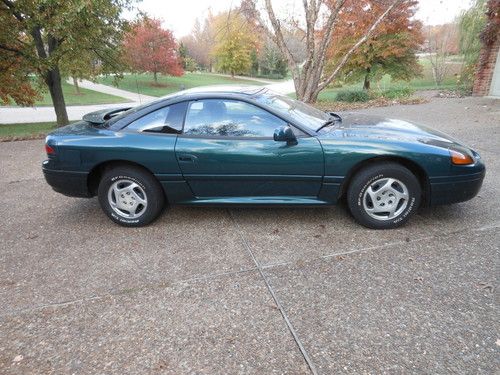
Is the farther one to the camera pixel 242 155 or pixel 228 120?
pixel 228 120

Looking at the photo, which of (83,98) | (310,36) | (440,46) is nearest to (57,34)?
(310,36)

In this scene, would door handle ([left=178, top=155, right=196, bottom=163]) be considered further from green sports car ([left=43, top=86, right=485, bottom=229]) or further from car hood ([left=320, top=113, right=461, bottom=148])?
car hood ([left=320, top=113, right=461, bottom=148])

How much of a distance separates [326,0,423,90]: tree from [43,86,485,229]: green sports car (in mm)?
12760

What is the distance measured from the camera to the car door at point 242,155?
319cm

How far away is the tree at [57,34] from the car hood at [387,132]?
7231mm

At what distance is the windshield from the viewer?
3.37m

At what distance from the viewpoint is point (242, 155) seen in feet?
10.6

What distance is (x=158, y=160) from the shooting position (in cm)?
335

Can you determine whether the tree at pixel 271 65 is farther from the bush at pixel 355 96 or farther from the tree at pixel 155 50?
the bush at pixel 355 96

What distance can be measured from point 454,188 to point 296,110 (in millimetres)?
1671

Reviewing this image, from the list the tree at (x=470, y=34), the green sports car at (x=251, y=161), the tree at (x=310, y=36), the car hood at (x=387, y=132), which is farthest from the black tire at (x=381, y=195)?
the tree at (x=470, y=34)

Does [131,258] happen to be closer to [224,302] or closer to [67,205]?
[224,302]

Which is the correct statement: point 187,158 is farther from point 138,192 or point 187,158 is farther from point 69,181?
point 69,181

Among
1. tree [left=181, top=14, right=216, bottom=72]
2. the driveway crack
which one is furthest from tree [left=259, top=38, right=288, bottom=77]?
the driveway crack
